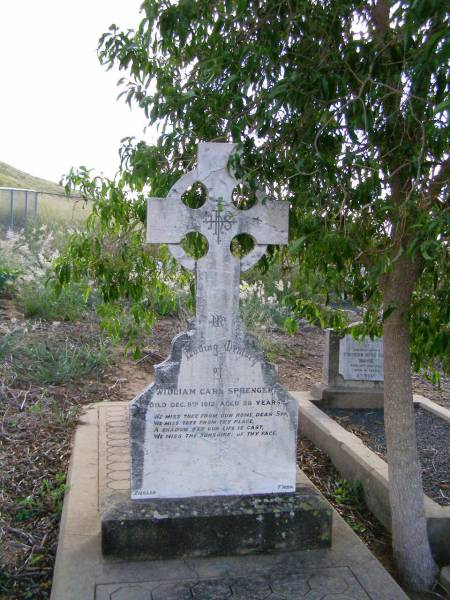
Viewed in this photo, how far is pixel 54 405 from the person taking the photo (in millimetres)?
6547

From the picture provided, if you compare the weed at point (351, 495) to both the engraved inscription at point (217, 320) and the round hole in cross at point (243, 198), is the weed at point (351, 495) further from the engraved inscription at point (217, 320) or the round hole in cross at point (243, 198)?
the round hole in cross at point (243, 198)

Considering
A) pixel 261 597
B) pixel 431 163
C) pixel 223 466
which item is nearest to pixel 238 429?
pixel 223 466

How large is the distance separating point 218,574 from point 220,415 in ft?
3.00

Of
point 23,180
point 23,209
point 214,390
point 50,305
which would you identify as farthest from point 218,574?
point 23,180

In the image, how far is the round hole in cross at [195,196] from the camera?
417 centimetres

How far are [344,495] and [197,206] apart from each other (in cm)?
259

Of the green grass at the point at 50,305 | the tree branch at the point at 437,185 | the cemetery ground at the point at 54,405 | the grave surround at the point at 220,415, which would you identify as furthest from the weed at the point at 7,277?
the tree branch at the point at 437,185

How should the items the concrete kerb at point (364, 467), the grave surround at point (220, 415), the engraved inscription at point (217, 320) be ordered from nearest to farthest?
1. the grave surround at point (220, 415)
2. the engraved inscription at point (217, 320)
3. the concrete kerb at point (364, 467)

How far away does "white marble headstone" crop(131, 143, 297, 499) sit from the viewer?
3969 mm

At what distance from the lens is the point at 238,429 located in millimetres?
4086

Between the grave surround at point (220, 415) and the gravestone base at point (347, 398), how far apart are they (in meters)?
3.26

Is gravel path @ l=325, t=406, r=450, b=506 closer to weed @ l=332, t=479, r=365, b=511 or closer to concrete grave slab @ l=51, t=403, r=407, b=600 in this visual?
weed @ l=332, t=479, r=365, b=511

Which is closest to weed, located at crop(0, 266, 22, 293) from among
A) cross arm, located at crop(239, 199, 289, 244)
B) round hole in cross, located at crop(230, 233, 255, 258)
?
round hole in cross, located at crop(230, 233, 255, 258)

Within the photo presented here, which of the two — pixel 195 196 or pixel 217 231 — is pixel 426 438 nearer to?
pixel 217 231
